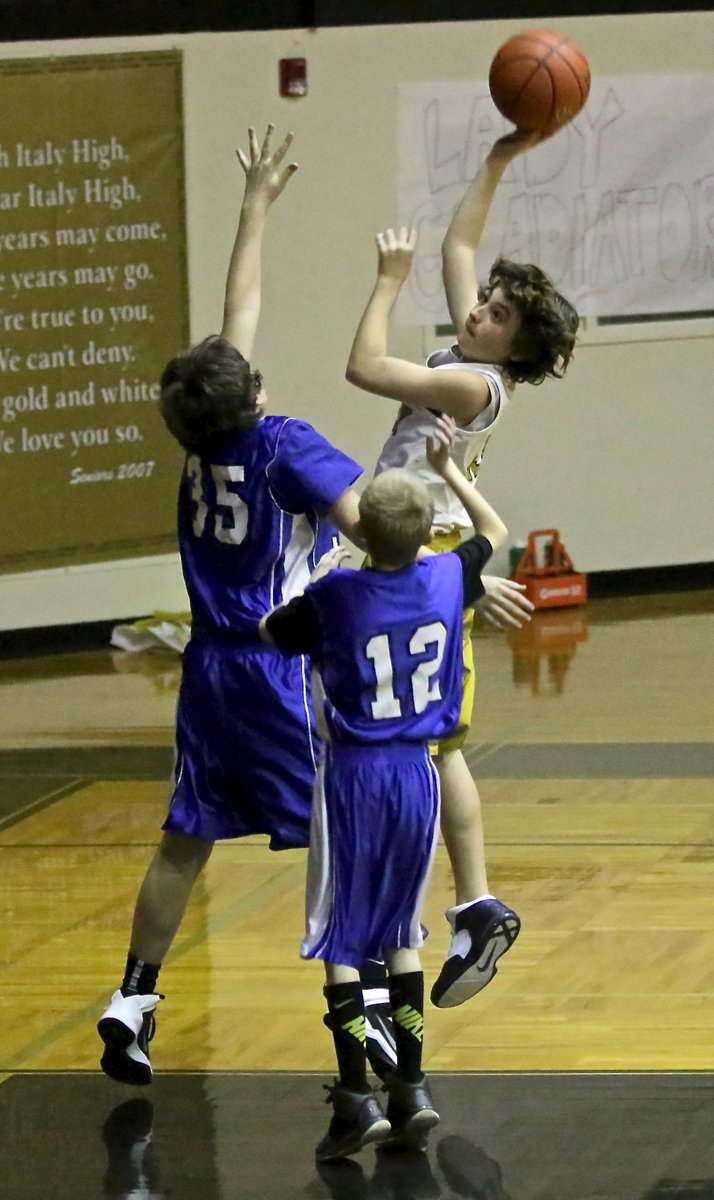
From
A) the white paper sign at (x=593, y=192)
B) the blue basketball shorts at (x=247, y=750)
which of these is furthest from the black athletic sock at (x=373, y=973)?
the white paper sign at (x=593, y=192)

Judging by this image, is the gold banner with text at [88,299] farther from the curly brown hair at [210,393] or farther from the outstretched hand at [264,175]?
the curly brown hair at [210,393]

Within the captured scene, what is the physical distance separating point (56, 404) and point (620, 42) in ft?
10.2

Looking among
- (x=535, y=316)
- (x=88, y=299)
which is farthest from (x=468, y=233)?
(x=88, y=299)

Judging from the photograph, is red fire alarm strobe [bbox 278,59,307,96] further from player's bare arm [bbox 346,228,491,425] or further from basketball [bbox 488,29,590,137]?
player's bare arm [bbox 346,228,491,425]

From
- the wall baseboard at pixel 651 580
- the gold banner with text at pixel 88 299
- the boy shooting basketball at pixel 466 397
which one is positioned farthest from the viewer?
the wall baseboard at pixel 651 580

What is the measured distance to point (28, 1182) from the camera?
3.40m

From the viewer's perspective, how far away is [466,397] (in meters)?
4.00

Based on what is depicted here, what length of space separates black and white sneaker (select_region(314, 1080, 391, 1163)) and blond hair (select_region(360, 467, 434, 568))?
0.93 metres

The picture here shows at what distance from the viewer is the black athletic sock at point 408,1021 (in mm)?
3465

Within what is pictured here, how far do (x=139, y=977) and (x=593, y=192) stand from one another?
20.3ft

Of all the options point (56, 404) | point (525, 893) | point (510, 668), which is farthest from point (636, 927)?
point (56, 404)

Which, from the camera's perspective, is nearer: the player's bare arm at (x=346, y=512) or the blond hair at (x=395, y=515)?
the blond hair at (x=395, y=515)

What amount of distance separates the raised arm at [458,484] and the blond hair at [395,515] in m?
0.16

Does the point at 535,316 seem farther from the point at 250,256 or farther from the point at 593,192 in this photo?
the point at 593,192
